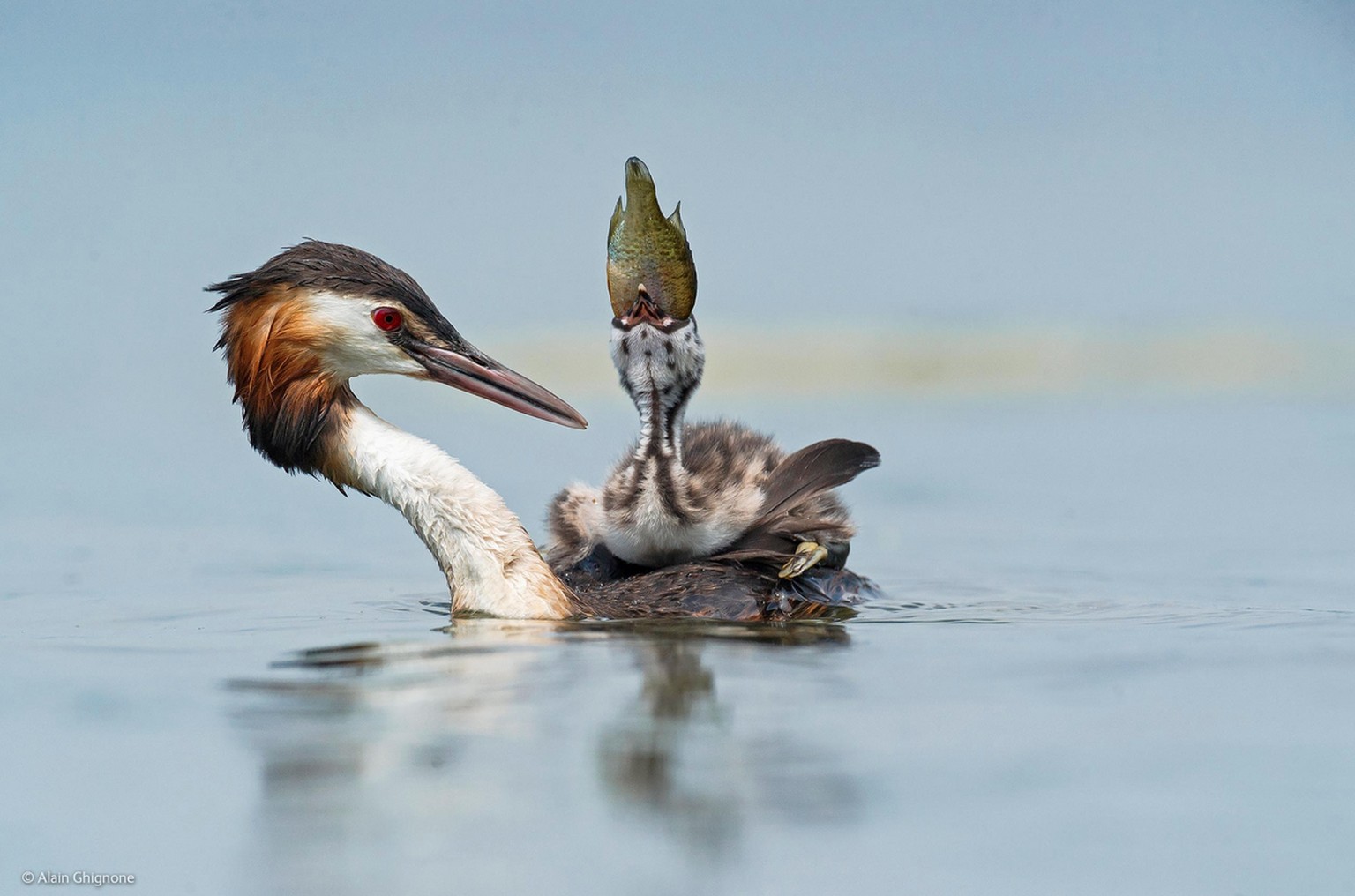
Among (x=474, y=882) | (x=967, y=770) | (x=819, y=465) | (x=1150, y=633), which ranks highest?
(x=819, y=465)

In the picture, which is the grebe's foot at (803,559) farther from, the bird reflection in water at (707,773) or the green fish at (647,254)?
the bird reflection in water at (707,773)

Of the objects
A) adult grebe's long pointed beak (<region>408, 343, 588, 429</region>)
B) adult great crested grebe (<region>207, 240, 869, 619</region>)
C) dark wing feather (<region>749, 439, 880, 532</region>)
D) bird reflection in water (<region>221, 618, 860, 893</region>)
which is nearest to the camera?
bird reflection in water (<region>221, 618, 860, 893</region>)

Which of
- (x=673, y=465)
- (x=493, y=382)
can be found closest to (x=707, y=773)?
(x=493, y=382)

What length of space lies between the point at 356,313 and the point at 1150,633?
261 cm

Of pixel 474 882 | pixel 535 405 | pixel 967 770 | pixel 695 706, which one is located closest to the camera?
pixel 474 882

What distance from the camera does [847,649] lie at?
14.8 feet

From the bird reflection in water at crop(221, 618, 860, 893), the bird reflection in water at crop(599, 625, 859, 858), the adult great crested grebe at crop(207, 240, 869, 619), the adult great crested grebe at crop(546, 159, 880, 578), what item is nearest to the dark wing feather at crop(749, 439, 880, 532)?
Answer: the adult great crested grebe at crop(546, 159, 880, 578)

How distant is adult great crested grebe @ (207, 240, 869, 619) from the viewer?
16.6 ft

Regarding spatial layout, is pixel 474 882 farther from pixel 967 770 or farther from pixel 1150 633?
pixel 1150 633

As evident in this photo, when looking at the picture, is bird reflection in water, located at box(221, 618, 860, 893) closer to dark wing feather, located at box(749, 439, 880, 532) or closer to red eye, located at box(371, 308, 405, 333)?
red eye, located at box(371, 308, 405, 333)

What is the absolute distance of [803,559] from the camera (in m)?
5.46

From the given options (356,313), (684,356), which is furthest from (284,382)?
(684,356)

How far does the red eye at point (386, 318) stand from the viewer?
16.6 feet

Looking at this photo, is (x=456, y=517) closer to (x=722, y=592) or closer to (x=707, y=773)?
(x=722, y=592)
